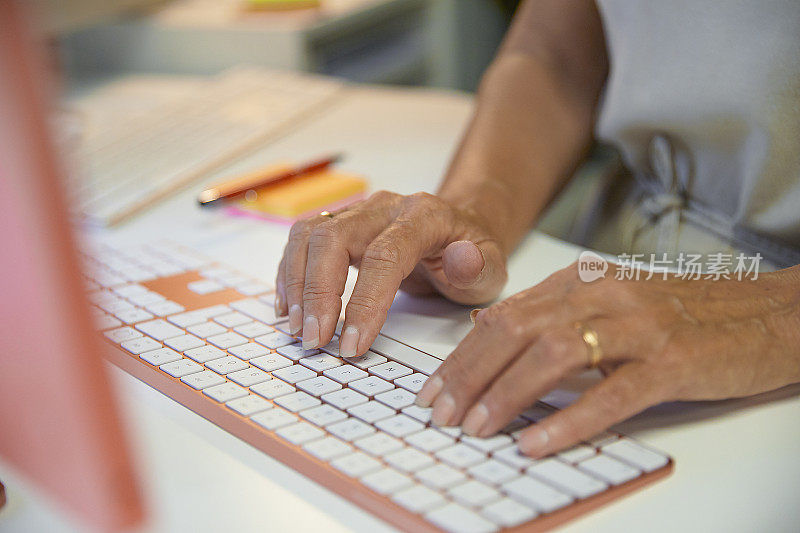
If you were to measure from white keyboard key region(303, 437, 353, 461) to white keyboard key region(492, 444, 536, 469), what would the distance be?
0.08 m

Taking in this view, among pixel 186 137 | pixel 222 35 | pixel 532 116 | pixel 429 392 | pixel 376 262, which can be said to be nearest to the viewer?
pixel 429 392

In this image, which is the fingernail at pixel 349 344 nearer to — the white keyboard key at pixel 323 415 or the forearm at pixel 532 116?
the white keyboard key at pixel 323 415

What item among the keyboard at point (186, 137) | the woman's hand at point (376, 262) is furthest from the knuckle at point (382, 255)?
the keyboard at point (186, 137)

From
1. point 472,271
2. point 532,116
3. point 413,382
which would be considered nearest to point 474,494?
point 413,382

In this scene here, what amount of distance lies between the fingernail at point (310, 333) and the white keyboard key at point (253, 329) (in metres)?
0.05

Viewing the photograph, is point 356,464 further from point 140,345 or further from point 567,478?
point 140,345

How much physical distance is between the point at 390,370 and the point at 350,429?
0.08 meters

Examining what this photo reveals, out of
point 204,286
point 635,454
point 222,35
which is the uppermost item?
point 222,35

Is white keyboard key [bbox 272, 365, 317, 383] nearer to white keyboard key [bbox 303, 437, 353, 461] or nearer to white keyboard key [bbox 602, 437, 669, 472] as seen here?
white keyboard key [bbox 303, 437, 353, 461]

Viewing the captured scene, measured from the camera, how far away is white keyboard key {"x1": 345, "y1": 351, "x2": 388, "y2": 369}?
0.52 m

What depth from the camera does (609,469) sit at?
0.40m

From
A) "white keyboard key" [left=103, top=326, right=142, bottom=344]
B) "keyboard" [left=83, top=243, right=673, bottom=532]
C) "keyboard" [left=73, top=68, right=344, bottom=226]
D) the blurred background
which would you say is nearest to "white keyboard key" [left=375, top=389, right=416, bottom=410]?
"keyboard" [left=83, top=243, right=673, bottom=532]

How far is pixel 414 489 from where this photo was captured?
1.27ft

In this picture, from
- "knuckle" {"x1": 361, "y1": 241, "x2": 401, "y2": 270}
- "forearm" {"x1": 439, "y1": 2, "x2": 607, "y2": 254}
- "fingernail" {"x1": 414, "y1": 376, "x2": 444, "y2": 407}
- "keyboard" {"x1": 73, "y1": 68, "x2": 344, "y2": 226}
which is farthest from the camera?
"keyboard" {"x1": 73, "y1": 68, "x2": 344, "y2": 226}
